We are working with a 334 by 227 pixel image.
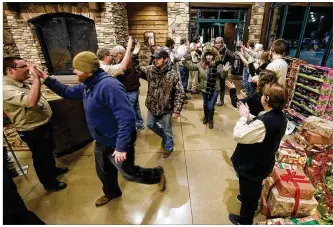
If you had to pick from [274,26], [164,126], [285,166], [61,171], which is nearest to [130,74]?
[164,126]

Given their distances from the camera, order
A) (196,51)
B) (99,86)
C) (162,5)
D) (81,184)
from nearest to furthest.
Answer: (99,86)
(81,184)
(196,51)
(162,5)

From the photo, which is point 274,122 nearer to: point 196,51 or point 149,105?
point 149,105

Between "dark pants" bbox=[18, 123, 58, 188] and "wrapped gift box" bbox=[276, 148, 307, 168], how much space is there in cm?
290

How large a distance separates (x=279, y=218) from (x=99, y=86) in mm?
A: 2216

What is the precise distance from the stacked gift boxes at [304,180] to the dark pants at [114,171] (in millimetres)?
1321

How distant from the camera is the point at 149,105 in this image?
297cm

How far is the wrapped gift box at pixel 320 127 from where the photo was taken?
2581mm

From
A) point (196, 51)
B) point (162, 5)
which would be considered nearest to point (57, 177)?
point (196, 51)

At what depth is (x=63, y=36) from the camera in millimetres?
7102

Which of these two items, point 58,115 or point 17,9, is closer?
point 58,115

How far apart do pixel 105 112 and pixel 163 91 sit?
3.78 ft

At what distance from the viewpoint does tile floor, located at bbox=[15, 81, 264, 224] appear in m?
2.27

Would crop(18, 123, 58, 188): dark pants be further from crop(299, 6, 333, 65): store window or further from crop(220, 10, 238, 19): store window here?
crop(220, 10, 238, 19): store window

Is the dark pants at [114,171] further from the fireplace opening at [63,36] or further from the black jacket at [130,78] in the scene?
the fireplace opening at [63,36]
